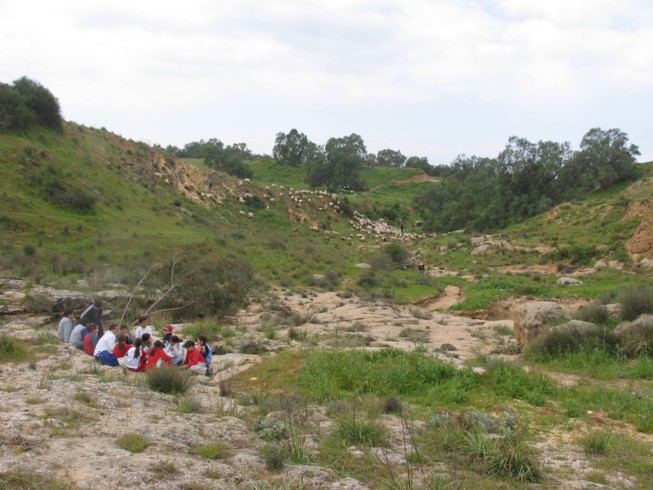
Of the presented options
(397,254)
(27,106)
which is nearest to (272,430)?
(397,254)

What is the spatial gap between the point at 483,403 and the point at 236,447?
4.23 metres

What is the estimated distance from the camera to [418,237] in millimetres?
A: 55781

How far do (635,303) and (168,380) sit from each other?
35.7 ft

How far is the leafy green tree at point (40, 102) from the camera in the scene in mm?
35406

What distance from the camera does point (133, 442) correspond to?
603cm

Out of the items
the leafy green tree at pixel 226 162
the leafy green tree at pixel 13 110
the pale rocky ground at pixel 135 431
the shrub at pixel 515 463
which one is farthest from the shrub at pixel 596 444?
the leafy green tree at pixel 226 162

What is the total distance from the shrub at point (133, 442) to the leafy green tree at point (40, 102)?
35.0 m

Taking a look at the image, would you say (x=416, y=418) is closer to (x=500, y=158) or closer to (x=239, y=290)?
(x=239, y=290)

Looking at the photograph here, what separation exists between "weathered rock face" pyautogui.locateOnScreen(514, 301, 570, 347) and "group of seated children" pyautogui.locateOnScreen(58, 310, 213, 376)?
25.2ft

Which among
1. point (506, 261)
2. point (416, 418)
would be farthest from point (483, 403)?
point (506, 261)

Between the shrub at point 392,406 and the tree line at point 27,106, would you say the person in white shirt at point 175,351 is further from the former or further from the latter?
the tree line at point 27,106

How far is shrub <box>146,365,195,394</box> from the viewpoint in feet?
29.4

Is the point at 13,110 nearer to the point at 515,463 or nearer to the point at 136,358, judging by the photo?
the point at 136,358

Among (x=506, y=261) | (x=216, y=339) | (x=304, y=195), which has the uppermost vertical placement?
(x=304, y=195)
